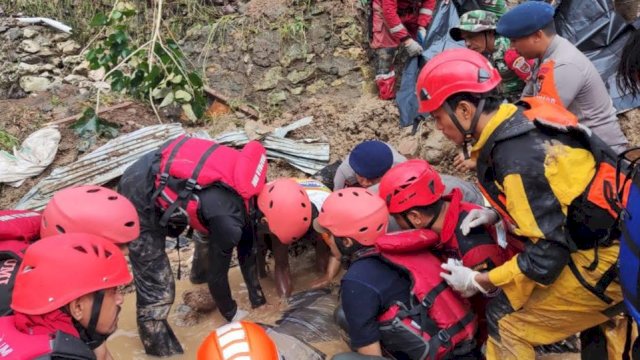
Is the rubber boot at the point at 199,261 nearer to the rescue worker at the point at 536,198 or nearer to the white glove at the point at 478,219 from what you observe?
the white glove at the point at 478,219

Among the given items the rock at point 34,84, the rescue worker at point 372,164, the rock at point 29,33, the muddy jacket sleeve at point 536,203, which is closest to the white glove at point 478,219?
the muddy jacket sleeve at point 536,203

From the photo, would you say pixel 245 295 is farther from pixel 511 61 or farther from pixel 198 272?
pixel 511 61

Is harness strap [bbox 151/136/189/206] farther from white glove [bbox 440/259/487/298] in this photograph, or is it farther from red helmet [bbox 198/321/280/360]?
white glove [bbox 440/259/487/298]

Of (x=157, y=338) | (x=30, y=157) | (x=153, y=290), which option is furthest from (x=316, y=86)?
(x=157, y=338)

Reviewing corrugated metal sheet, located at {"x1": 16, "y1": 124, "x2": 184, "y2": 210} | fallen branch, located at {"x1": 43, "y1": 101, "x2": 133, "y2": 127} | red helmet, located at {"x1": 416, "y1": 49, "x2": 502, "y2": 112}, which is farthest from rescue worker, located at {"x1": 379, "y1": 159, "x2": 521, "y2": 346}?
fallen branch, located at {"x1": 43, "y1": 101, "x2": 133, "y2": 127}

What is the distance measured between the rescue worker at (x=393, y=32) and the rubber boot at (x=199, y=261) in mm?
2578

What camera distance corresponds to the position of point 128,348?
12.2 feet

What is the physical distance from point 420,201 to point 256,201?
3.50 feet

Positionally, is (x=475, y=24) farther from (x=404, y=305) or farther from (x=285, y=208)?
(x=404, y=305)

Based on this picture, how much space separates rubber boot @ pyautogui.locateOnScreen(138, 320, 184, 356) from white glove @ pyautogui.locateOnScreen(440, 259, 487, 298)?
1.87 m

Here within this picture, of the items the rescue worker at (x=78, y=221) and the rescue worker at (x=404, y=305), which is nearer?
the rescue worker at (x=78, y=221)

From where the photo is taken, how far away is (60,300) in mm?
1981

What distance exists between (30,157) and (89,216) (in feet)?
10.9

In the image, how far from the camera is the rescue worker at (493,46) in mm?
4414
